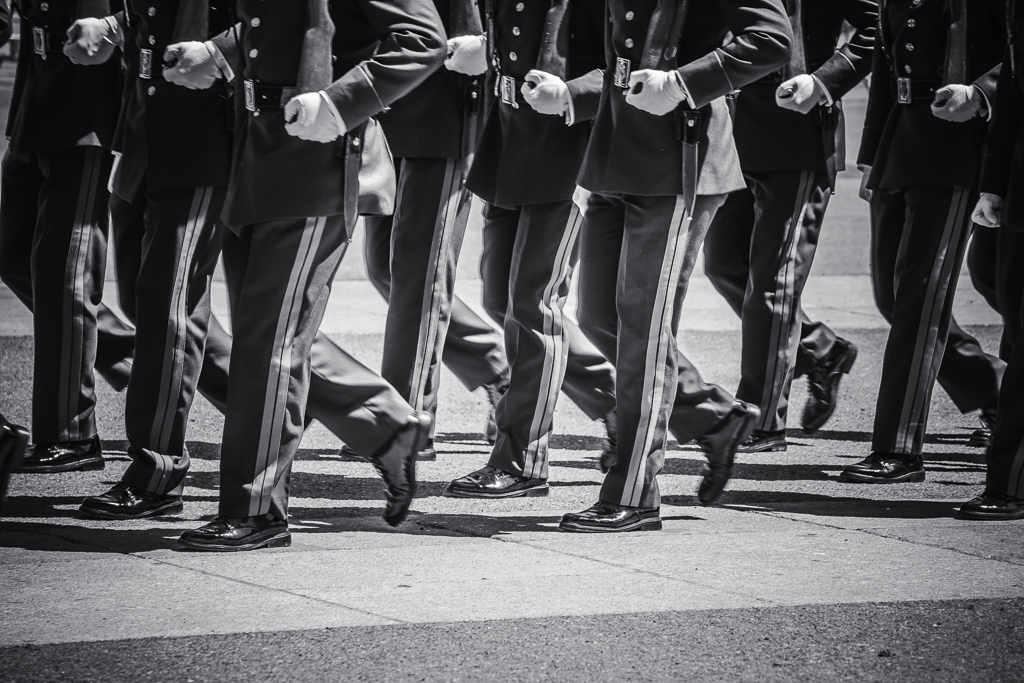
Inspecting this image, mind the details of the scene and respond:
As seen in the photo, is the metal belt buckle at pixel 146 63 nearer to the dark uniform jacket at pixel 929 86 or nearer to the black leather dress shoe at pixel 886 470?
the dark uniform jacket at pixel 929 86

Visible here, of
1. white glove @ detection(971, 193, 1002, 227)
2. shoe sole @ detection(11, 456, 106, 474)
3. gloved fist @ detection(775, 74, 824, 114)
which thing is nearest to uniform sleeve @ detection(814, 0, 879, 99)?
gloved fist @ detection(775, 74, 824, 114)

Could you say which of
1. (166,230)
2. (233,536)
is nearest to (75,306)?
(166,230)

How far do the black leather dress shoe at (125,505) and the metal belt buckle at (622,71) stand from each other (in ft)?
6.46

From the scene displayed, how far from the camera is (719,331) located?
29.9ft

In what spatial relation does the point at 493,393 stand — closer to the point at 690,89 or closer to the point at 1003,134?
the point at 690,89

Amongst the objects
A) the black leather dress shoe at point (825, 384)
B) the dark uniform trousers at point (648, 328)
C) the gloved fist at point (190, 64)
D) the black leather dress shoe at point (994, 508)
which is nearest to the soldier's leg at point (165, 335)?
the gloved fist at point (190, 64)

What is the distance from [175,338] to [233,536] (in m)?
0.86

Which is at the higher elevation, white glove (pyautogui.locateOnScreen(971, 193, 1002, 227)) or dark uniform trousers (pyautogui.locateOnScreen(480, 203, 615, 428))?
white glove (pyautogui.locateOnScreen(971, 193, 1002, 227))

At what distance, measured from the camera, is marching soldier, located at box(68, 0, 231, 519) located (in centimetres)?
470

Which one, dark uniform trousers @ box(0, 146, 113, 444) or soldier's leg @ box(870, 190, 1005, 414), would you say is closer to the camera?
dark uniform trousers @ box(0, 146, 113, 444)

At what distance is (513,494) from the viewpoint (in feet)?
17.1

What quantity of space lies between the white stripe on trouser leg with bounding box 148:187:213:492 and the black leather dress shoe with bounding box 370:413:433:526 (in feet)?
2.54

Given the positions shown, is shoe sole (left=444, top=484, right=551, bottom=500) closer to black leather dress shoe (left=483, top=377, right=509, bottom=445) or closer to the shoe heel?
black leather dress shoe (left=483, top=377, right=509, bottom=445)

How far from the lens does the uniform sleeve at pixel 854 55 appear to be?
6066mm
